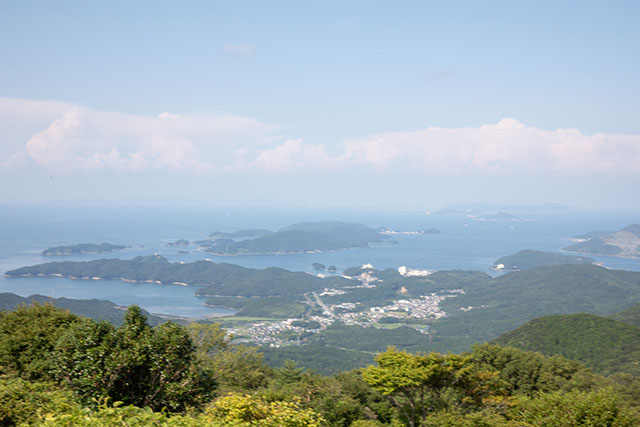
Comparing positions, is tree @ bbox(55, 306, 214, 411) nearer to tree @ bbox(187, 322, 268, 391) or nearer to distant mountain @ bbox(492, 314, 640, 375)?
tree @ bbox(187, 322, 268, 391)

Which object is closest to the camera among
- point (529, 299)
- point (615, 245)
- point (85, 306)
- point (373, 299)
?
point (85, 306)

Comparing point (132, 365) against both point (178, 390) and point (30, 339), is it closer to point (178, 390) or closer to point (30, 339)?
point (178, 390)

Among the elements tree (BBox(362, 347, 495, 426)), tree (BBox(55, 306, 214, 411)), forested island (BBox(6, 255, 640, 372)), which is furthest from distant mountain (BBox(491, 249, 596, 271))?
tree (BBox(55, 306, 214, 411))


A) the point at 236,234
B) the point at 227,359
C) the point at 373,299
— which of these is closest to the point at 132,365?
the point at 227,359

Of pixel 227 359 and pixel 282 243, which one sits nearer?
pixel 227 359

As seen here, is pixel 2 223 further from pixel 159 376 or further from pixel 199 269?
pixel 159 376

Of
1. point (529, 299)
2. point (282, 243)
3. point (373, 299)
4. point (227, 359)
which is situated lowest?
point (373, 299)

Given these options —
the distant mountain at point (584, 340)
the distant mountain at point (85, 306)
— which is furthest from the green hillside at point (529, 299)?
the distant mountain at point (85, 306)

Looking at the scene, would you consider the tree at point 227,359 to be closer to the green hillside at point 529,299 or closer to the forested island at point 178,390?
the forested island at point 178,390

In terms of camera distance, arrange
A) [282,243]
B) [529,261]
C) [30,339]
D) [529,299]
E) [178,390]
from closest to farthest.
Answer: [178,390] → [30,339] → [529,299] → [529,261] → [282,243]
